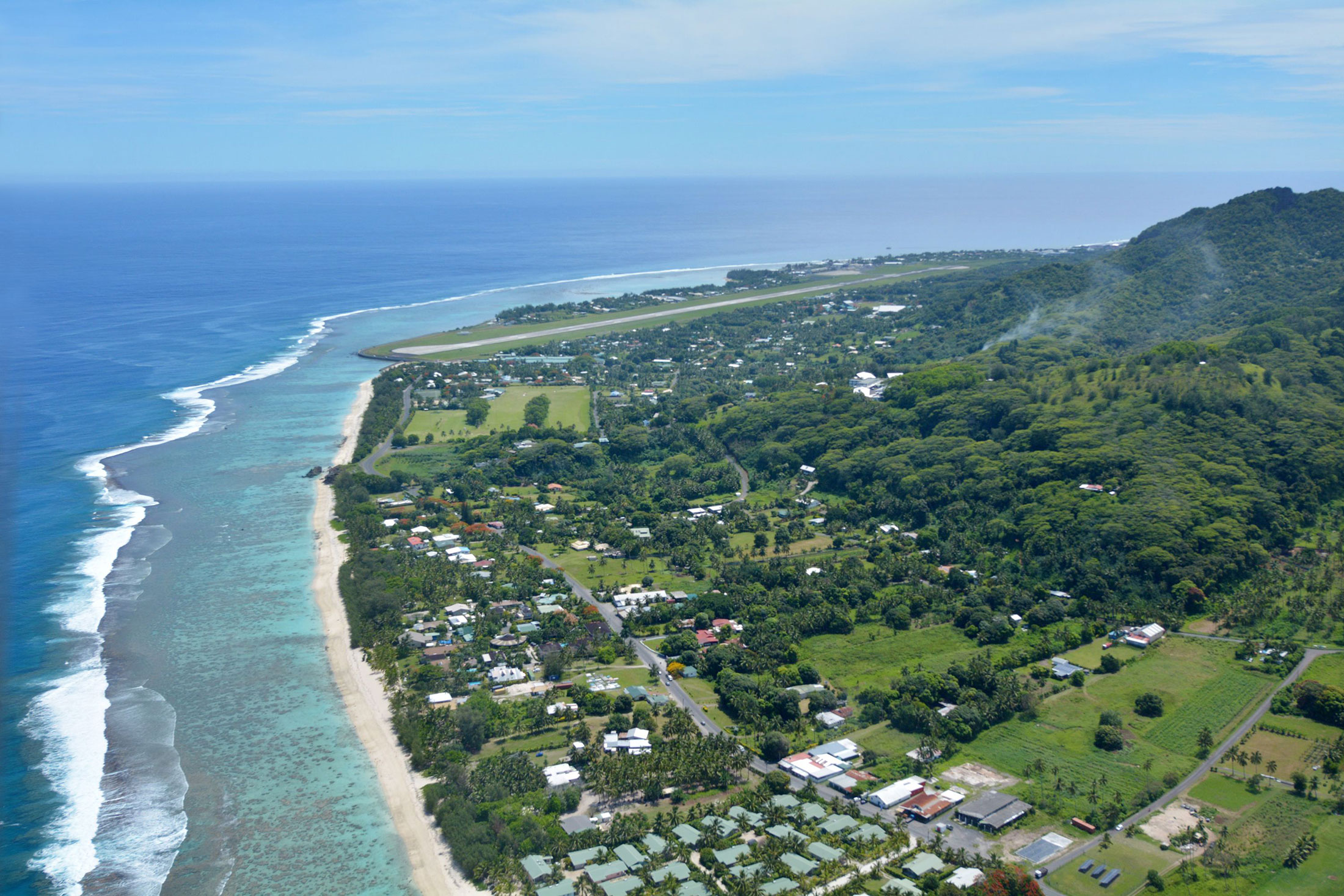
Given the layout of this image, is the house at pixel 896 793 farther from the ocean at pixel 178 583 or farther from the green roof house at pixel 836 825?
the ocean at pixel 178 583

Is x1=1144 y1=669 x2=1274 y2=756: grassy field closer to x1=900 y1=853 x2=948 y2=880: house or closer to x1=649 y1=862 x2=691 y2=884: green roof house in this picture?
x1=900 y1=853 x2=948 y2=880: house

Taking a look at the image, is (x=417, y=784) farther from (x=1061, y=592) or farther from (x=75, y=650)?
(x=1061, y=592)

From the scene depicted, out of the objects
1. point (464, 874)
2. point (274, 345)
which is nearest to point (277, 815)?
point (464, 874)

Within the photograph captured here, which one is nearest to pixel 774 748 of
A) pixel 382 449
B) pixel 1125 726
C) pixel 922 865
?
pixel 922 865

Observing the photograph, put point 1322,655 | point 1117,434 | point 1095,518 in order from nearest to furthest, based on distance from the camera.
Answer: point 1322,655, point 1095,518, point 1117,434

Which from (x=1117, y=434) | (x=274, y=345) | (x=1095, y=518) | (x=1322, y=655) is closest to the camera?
(x=1322, y=655)

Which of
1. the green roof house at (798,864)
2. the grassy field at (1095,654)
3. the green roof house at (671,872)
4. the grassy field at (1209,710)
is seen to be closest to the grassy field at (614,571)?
the grassy field at (1095,654)
